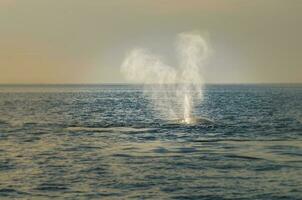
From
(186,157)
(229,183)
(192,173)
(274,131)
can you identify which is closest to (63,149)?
(186,157)

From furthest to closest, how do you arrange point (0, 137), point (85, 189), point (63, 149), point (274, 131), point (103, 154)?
point (274, 131) < point (0, 137) < point (63, 149) < point (103, 154) < point (85, 189)

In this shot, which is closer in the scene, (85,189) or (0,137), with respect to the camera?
(85,189)

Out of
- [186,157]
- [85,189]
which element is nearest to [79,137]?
[186,157]

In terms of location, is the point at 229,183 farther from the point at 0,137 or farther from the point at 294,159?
the point at 0,137

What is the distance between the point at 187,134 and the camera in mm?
57969

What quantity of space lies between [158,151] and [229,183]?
47.9ft

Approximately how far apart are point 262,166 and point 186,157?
6.38 m

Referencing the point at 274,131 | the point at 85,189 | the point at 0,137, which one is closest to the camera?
the point at 85,189

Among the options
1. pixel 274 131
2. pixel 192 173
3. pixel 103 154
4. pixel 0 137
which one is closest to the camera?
pixel 192 173

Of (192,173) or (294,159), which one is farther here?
(294,159)

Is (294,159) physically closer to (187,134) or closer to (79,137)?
(187,134)

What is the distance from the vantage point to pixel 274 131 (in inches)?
2459

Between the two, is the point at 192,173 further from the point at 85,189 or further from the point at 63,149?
the point at 63,149

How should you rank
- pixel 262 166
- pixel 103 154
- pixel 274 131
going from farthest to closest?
pixel 274 131, pixel 103 154, pixel 262 166
